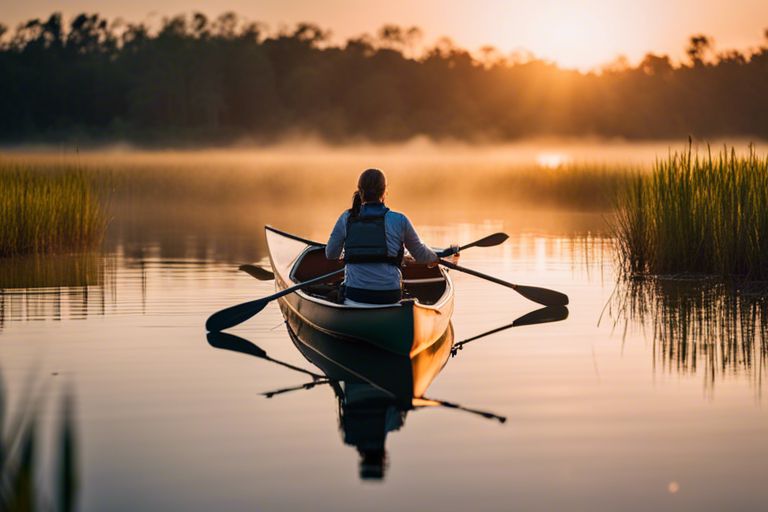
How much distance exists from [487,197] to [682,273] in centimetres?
2214

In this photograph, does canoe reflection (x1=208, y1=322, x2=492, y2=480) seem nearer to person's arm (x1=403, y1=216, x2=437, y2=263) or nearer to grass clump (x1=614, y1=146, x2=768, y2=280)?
person's arm (x1=403, y1=216, x2=437, y2=263)

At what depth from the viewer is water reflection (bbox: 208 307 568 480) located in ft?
18.7

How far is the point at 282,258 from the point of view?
1193 centimetres

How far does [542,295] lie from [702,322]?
1435 mm

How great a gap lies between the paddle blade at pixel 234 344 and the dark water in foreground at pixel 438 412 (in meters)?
0.12

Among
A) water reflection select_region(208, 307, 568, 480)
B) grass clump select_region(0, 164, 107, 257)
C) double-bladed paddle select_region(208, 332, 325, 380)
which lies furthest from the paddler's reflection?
grass clump select_region(0, 164, 107, 257)

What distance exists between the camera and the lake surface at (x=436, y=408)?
15.6 feet

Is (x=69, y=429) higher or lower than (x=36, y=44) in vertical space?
lower

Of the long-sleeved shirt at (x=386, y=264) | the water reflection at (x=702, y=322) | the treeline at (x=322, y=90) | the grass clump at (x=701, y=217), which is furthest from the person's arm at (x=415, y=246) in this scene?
the treeline at (x=322, y=90)

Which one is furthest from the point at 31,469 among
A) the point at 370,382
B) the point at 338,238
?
the point at 338,238

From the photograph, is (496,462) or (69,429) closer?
(69,429)

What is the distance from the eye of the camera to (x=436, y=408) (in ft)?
20.7

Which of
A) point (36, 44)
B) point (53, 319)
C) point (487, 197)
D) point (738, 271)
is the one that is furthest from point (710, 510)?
point (36, 44)

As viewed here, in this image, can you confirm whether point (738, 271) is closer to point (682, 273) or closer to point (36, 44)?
point (682, 273)
